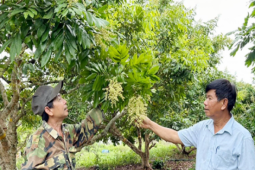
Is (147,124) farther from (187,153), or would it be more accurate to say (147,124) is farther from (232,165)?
(187,153)

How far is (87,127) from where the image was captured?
5.45ft

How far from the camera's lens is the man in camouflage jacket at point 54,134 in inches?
54.7

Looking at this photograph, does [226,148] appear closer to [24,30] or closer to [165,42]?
[24,30]

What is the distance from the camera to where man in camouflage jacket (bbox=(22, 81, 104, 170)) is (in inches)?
54.7

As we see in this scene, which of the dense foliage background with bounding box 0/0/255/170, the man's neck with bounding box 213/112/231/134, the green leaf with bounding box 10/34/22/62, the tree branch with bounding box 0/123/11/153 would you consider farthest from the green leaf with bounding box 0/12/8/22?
the tree branch with bounding box 0/123/11/153

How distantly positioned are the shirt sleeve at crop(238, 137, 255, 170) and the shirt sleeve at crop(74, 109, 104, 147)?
2.81ft

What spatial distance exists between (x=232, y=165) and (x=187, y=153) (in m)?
7.73

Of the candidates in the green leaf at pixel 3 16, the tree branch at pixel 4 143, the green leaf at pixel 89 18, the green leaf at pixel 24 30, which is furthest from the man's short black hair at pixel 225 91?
the tree branch at pixel 4 143

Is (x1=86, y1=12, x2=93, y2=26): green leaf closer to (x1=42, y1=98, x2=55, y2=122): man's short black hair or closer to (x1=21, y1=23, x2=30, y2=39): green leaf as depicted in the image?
(x1=21, y1=23, x2=30, y2=39): green leaf

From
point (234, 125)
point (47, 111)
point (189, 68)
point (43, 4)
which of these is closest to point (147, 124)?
point (234, 125)

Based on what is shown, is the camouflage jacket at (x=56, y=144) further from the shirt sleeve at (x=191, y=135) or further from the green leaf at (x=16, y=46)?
the shirt sleeve at (x=191, y=135)

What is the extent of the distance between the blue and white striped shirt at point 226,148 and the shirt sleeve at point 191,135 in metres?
0.07

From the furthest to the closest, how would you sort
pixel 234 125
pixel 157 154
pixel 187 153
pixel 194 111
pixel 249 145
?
pixel 157 154
pixel 187 153
pixel 194 111
pixel 234 125
pixel 249 145

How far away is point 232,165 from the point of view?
1.40m
